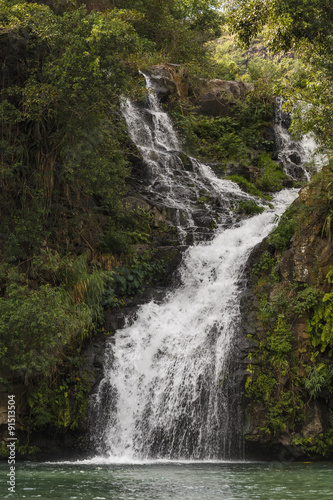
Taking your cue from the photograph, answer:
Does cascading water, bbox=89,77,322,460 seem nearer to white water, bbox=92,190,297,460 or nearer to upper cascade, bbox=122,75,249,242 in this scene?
white water, bbox=92,190,297,460

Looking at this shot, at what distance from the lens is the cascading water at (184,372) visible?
1126 cm

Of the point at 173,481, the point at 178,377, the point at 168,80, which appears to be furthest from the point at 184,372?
the point at 168,80

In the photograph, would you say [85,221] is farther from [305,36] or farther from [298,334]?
[305,36]

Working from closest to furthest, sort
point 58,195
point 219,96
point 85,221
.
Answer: point 58,195 < point 85,221 < point 219,96

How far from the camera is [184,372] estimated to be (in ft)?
39.5

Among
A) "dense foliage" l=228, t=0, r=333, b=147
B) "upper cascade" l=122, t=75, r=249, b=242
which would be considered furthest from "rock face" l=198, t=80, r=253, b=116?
"dense foliage" l=228, t=0, r=333, b=147

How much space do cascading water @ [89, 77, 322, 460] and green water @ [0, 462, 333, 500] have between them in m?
0.93

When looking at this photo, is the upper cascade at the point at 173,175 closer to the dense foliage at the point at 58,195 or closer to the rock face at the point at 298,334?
the dense foliage at the point at 58,195

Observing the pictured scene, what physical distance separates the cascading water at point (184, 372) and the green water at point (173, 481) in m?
0.93

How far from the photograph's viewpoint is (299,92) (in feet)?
53.0

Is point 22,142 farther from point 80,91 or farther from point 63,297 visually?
point 63,297

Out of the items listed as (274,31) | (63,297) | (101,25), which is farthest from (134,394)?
(274,31)

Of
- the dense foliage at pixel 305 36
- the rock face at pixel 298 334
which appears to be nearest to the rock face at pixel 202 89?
the dense foliage at pixel 305 36

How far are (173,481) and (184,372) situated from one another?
4.00 meters
